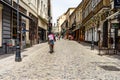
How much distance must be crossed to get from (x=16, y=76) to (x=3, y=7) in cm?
1007

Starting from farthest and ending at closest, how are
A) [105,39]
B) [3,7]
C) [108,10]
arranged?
[105,39] → [108,10] → [3,7]

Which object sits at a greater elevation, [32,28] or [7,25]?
[32,28]

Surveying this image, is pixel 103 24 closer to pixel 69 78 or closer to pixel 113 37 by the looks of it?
pixel 113 37

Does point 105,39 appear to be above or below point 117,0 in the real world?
below

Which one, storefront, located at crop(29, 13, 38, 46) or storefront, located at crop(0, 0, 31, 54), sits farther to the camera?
storefront, located at crop(29, 13, 38, 46)

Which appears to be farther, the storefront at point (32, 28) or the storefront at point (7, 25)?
the storefront at point (32, 28)

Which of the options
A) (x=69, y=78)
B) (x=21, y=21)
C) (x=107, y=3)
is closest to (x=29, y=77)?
(x=69, y=78)

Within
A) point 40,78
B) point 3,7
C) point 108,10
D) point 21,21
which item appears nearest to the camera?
point 40,78

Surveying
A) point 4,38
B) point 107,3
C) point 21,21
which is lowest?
point 4,38

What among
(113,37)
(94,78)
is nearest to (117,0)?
(113,37)

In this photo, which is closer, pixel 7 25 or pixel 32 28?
pixel 7 25

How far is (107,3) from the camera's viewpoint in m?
28.7

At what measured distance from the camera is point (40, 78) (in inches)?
Answer: 356

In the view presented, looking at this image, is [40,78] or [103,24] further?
[103,24]
